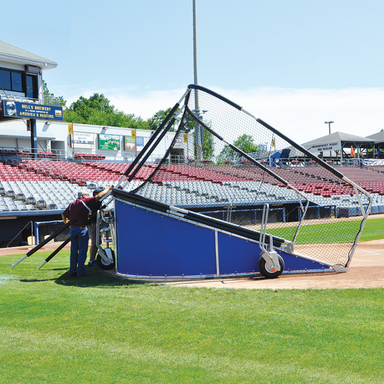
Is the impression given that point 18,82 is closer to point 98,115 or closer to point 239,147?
point 239,147

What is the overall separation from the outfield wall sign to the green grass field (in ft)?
73.2

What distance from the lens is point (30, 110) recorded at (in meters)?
27.6

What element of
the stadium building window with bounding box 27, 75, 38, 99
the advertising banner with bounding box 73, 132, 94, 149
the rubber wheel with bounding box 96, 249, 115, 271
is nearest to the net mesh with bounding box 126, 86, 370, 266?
the rubber wheel with bounding box 96, 249, 115, 271

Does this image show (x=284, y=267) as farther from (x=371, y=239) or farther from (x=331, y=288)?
(x=371, y=239)

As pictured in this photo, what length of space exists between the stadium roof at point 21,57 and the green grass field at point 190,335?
27131mm

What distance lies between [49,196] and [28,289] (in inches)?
509

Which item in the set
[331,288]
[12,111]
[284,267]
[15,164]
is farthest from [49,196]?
[331,288]

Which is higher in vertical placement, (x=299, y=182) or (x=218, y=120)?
(x=218, y=120)

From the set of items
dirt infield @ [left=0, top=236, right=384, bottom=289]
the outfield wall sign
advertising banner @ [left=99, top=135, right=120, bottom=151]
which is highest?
the outfield wall sign

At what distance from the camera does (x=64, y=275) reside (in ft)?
28.8

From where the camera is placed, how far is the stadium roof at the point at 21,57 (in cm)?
2981

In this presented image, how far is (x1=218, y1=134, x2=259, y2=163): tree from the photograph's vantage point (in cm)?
947

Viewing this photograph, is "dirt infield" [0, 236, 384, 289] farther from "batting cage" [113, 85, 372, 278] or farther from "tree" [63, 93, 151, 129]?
"tree" [63, 93, 151, 129]

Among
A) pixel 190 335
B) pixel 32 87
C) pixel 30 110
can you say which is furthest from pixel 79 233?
pixel 32 87
